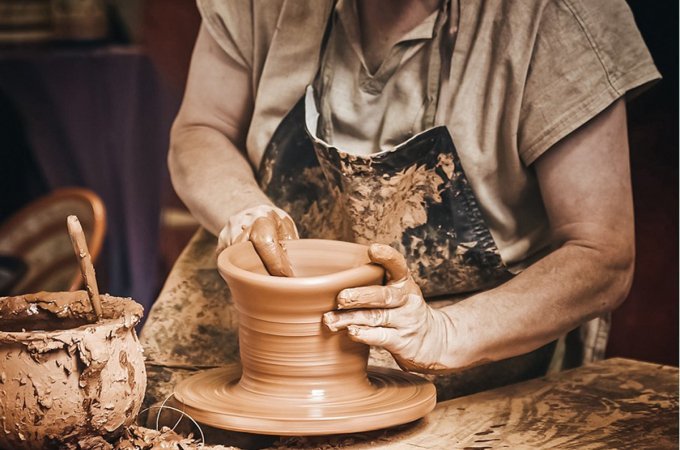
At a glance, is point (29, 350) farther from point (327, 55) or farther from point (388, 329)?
point (327, 55)

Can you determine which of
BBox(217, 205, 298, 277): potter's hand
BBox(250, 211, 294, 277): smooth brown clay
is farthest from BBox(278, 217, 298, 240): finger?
BBox(250, 211, 294, 277): smooth brown clay

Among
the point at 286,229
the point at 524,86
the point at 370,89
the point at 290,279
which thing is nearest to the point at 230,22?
the point at 370,89

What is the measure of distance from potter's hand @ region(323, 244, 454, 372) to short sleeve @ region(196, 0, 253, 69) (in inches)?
31.9

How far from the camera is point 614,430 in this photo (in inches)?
69.2

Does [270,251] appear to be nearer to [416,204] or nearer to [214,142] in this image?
[416,204]

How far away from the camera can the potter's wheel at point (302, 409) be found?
61.5 inches

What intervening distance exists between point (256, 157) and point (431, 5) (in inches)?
21.6

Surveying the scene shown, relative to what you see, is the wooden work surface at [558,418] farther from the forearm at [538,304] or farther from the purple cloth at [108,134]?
the purple cloth at [108,134]

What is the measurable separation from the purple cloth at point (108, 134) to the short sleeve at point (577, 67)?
6.45ft

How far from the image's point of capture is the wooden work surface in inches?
64.8

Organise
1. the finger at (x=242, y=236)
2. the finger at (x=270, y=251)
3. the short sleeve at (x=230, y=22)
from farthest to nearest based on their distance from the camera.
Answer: the short sleeve at (x=230, y=22)
the finger at (x=242, y=236)
the finger at (x=270, y=251)

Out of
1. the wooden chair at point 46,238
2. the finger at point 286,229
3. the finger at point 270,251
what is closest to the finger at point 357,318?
the finger at point 270,251

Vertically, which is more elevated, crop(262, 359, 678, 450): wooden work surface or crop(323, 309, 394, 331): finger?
crop(323, 309, 394, 331): finger

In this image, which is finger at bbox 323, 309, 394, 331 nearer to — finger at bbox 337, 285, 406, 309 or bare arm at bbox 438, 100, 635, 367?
finger at bbox 337, 285, 406, 309
